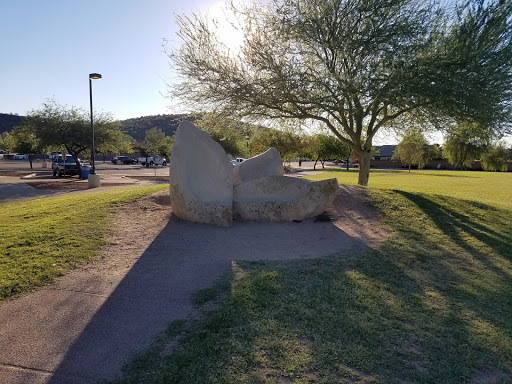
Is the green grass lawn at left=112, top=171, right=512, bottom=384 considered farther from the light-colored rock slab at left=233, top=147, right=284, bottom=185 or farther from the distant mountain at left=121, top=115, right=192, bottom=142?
the distant mountain at left=121, top=115, right=192, bottom=142

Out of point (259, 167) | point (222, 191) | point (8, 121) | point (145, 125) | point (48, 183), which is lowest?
point (48, 183)

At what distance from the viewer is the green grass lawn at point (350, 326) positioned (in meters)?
2.87

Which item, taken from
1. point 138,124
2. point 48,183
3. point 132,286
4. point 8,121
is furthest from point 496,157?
point 8,121

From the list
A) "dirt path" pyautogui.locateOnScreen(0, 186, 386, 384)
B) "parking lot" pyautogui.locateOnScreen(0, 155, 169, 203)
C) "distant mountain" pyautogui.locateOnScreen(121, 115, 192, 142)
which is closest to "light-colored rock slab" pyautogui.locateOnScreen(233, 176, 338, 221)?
"dirt path" pyautogui.locateOnScreen(0, 186, 386, 384)

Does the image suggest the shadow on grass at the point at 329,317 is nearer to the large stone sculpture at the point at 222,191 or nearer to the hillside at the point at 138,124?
the large stone sculpture at the point at 222,191

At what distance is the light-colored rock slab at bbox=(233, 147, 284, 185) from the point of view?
998 cm

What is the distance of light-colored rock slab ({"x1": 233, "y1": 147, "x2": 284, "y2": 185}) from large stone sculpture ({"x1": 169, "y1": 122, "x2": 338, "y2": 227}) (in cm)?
159

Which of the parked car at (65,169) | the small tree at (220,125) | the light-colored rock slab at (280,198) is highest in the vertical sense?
the small tree at (220,125)

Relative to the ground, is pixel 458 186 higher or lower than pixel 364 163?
lower

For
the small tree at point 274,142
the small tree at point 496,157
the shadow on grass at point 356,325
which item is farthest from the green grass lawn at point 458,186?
the small tree at point 496,157

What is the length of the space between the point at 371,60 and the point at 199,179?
21.9 ft

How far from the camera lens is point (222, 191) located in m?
7.96

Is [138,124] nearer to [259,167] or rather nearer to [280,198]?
[259,167]

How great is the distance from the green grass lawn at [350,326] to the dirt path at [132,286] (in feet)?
1.09
